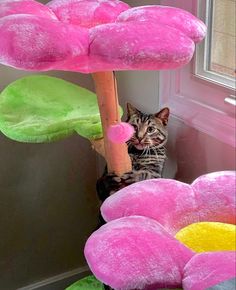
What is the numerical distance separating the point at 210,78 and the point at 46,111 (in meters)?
0.45

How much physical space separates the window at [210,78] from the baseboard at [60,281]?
2.81 ft

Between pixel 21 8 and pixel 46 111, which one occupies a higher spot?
pixel 21 8

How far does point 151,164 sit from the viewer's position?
1.19m

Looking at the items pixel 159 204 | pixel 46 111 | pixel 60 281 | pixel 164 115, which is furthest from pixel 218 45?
pixel 60 281

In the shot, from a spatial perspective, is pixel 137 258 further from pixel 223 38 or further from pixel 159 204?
pixel 223 38

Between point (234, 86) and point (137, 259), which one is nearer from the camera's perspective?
point (137, 259)

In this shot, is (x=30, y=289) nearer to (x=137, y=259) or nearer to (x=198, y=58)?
(x=198, y=58)

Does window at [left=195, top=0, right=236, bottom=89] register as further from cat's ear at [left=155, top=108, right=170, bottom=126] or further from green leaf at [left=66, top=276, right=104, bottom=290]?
green leaf at [left=66, top=276, right=104, bottom=290]

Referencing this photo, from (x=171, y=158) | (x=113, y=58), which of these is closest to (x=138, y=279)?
(x=113, y=58)

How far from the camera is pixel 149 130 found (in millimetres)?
1185

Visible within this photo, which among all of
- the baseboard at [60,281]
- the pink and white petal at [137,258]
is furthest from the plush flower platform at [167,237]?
the baseboard at [60,281]

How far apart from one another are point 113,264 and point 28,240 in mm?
1112

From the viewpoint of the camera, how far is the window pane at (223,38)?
1171mm

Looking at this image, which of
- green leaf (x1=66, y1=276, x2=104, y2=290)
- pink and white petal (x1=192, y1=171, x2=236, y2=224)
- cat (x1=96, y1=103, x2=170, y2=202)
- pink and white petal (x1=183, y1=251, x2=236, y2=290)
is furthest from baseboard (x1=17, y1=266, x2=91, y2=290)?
pink and white petal (x1=183, y1=251, x2=236, y2=290)
